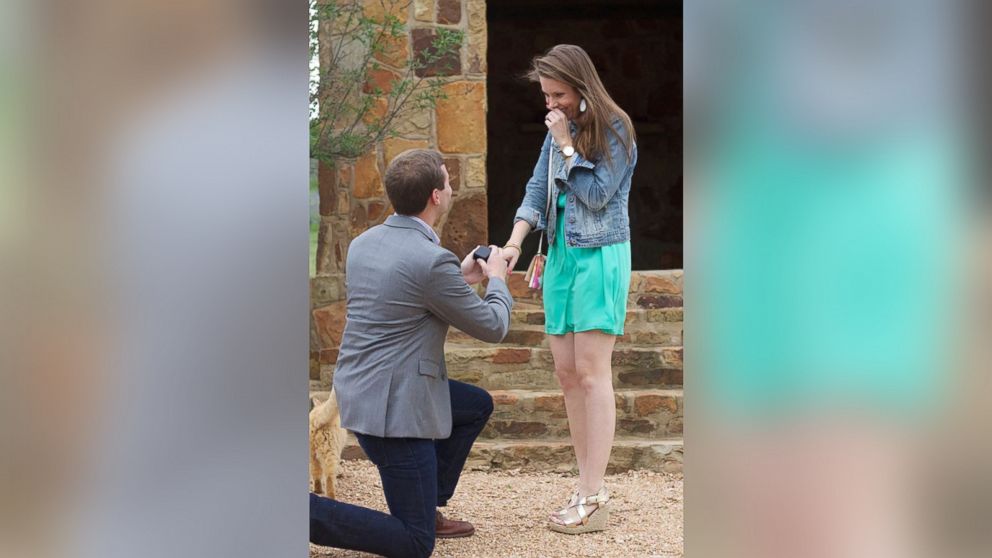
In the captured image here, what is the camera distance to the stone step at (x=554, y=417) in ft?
16.5

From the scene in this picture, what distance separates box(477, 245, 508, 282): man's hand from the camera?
3336mm

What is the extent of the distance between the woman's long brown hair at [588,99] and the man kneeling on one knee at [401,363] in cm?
62

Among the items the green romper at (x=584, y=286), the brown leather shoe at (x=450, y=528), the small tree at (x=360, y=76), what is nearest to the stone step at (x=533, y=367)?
the small tree at (x=360, y=76)

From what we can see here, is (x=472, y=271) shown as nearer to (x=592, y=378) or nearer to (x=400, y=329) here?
(x=400, y=329)

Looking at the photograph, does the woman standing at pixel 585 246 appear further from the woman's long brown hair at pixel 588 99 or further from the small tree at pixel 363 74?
the small tree at pixel 363 74

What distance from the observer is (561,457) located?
4.87 m

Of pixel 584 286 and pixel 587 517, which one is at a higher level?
pixel 584 286

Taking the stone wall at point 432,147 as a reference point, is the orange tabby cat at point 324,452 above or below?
below

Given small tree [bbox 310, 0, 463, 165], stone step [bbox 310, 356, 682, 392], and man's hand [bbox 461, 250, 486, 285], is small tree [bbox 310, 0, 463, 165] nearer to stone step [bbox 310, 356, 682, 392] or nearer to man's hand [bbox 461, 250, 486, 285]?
stone step [bbox 310, 356, 682, 392]

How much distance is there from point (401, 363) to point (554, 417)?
2.02 metres

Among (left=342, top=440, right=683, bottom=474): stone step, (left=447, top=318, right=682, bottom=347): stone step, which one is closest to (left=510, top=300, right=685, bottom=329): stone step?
(left=447, top=318, right=682, bottom=347): stone step

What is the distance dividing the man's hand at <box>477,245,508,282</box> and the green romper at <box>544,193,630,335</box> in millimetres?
321
